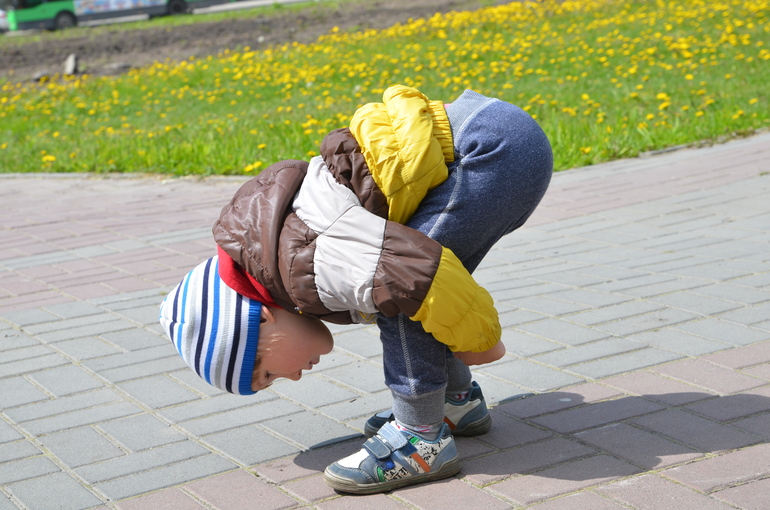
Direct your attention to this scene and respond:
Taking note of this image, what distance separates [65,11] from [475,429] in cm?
2630

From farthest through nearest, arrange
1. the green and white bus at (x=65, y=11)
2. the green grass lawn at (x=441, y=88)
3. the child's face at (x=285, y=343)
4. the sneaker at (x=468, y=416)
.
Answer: the green and white bus at (x=65, y=11)
the green grass lawn at (x=441, y=88)
the sneaker at (x=468, y=416)
the child's face at (x=285, y=343)

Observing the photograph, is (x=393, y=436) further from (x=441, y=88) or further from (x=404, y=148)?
(x=441, y=88)

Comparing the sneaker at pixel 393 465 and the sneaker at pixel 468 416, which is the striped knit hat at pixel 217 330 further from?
the sneaker at pixel 468 416

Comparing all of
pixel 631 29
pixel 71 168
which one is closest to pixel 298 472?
pixel 71 168

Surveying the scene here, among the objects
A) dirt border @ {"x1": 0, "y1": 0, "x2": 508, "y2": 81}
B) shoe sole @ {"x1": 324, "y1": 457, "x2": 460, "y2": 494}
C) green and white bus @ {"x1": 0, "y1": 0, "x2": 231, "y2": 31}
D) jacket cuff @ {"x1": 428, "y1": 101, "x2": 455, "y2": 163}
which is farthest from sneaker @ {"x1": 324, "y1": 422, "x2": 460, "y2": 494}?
green and white bus @ {"x1": 0, "y1": 0, "x2": 231, "y2": 31}

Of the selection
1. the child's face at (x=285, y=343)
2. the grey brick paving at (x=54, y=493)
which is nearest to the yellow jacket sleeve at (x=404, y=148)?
the child's face at (x=285, y=343)

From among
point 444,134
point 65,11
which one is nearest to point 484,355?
point 444,134

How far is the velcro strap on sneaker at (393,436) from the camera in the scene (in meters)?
2.25

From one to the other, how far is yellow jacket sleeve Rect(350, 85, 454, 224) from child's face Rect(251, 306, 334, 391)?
378 millimetres

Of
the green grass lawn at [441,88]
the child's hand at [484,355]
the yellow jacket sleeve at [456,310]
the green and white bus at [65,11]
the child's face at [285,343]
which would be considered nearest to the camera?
the yellow jacket sleeve at [456,310]

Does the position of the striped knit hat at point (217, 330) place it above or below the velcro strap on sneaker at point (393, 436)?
above

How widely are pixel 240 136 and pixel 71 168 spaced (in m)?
1.55

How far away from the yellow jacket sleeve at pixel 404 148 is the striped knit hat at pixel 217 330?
1.48 feet

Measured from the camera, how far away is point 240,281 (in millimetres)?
2195
